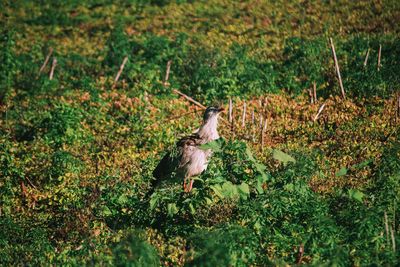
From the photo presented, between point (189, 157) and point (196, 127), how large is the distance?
347 centimetres

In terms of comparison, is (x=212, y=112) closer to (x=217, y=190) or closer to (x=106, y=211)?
(x=217, y=190)

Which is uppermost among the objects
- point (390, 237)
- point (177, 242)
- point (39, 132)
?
point (390, 237)

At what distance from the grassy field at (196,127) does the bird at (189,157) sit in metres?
0.29

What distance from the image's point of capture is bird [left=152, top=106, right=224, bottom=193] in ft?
33.8

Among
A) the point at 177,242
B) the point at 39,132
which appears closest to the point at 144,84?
the point at 39,132

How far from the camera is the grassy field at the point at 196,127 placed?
8633mm

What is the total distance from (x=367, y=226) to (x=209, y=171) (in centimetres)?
256

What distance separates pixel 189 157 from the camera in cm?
1041

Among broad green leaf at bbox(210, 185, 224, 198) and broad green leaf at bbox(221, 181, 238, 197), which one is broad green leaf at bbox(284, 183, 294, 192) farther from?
broad green leaf at bbox(210, 185, 224, 198)

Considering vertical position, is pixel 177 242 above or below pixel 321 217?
below

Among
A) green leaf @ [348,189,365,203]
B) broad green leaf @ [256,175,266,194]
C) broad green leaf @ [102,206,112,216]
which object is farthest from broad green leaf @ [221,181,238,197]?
broad green leaf @ [102,206,112,216]

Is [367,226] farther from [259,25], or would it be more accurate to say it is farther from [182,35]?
[259,25]

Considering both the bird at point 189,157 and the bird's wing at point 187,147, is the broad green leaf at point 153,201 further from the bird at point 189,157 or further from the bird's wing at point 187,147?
the bird's wing at point 187,147

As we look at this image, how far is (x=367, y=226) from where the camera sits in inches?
318
